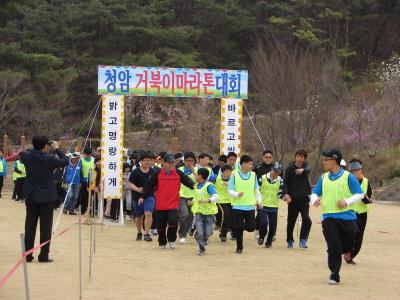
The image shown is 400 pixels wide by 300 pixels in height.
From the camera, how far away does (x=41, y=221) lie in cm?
1148

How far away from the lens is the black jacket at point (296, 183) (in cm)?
1401

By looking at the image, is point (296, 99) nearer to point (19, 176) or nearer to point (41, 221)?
point (19, 176)

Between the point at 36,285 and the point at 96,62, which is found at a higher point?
the point at 96,62

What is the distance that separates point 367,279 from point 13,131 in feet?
117

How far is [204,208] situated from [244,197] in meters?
0.73

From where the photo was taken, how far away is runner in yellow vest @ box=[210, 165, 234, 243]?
50.1 feet

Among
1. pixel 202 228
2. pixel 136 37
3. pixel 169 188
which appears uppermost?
pixel 136 37

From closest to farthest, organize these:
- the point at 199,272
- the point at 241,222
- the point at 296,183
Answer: the point at 199,272 < the point at 241,222 < the point at 296,183

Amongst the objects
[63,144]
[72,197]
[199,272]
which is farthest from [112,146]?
[63,144]

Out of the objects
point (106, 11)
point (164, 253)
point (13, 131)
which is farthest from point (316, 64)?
point (164, 253)

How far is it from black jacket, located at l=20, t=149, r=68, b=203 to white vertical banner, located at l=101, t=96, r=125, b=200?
7.46 meters

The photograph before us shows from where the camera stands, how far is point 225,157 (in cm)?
1631

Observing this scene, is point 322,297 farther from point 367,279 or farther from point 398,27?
point 398,27

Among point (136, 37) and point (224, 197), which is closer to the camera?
point (224, 197)
